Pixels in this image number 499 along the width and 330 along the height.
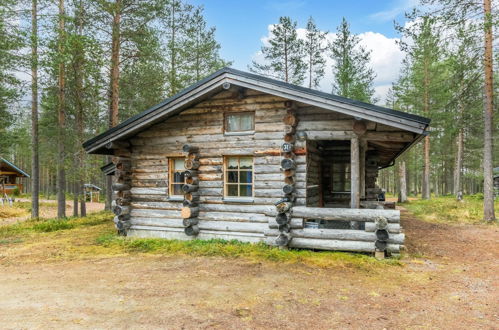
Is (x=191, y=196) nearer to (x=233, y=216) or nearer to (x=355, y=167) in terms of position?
(x=233, y=216)

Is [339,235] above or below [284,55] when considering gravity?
below

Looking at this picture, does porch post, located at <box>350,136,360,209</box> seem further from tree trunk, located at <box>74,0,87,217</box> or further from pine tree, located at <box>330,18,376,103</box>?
pine tree, located at <box>330,18,376,103</box>

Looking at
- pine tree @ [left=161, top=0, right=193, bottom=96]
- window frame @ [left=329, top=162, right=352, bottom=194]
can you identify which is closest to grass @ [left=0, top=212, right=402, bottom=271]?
window frame @ [left=329, top=162, right=352, bottom=194]

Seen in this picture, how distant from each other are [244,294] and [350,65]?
82.9ft

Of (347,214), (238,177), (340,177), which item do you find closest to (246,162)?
(238,177)

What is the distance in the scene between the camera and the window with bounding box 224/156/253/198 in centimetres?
1012

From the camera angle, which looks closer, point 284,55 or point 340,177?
point 340,177

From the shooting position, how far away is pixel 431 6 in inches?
542

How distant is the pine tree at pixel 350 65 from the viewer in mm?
26203

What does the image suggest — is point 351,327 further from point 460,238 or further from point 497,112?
point 497,112

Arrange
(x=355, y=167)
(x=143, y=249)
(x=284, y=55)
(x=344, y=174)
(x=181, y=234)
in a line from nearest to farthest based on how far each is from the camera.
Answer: (x=355, y=167) < (x=143, y=249) < (x=181, y=234) < (x=344, y=174) < (x=284, y=55)

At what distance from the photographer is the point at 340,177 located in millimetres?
14250

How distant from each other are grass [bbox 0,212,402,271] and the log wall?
0.65 m

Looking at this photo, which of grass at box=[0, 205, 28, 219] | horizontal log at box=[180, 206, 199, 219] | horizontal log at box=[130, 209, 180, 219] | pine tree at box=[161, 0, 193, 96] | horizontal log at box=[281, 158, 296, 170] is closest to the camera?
horizontal log at box=[281, 158, 296, 170]
